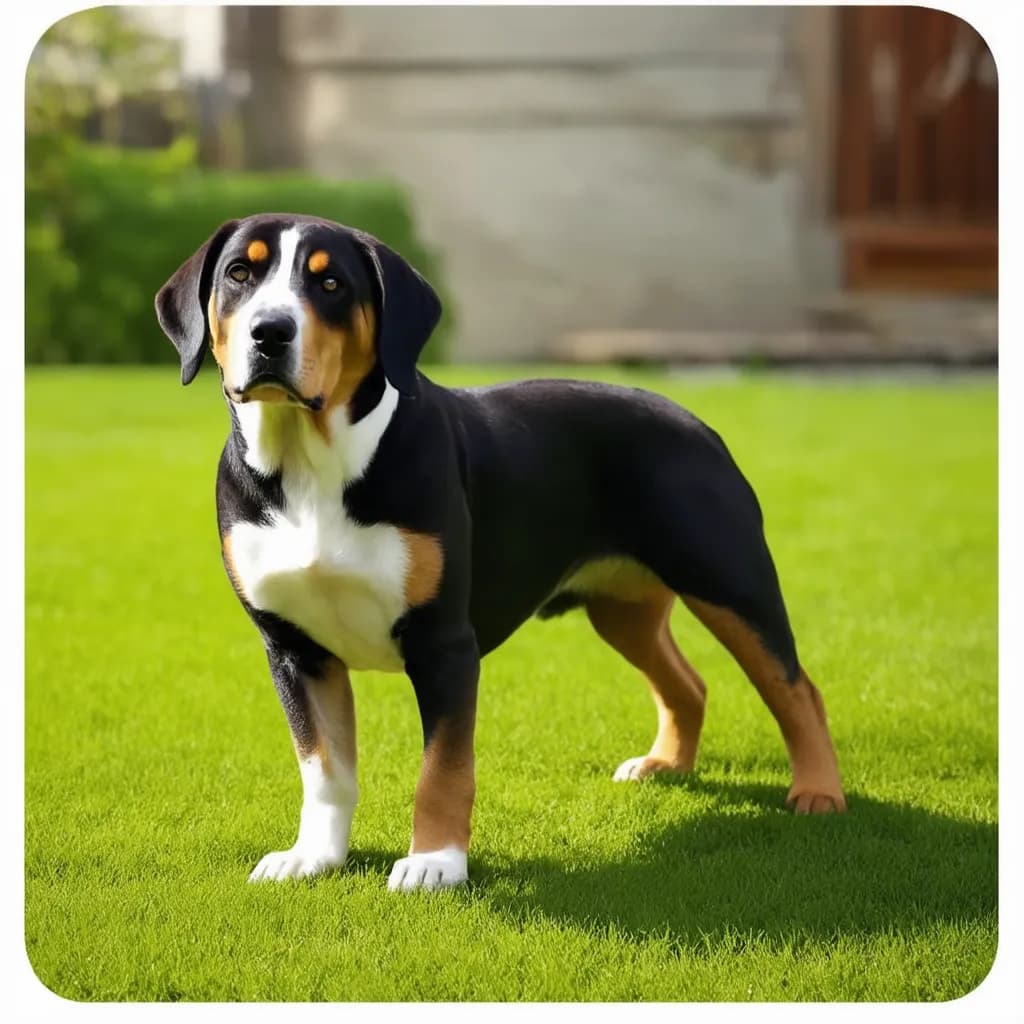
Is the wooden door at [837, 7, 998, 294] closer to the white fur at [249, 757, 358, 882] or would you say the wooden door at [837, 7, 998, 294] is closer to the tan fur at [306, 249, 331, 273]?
the white fur at [249, 757, 358, 882]

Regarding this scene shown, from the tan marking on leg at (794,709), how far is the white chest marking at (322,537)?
0.92 meters

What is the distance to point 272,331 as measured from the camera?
3.27 meters

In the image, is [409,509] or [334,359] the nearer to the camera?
[334,359]

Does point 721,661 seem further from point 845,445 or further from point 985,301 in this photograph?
point 985,301

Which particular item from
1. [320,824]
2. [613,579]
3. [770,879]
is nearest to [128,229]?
[613,579]

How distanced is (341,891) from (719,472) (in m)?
1.36

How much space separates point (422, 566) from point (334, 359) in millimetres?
478

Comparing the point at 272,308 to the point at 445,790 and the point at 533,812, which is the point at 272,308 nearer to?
the point at 445,790

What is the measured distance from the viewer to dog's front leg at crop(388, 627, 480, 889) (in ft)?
11.8

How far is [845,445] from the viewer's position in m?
9.97

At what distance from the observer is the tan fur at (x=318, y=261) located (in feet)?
11.0

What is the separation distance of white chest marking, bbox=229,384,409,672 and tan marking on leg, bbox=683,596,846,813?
0.92 m

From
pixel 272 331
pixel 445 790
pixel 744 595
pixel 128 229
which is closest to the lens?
pixel 272 331

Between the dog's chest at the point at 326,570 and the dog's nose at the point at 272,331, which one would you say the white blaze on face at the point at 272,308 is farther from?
the dog's chest at the point at 326,570
